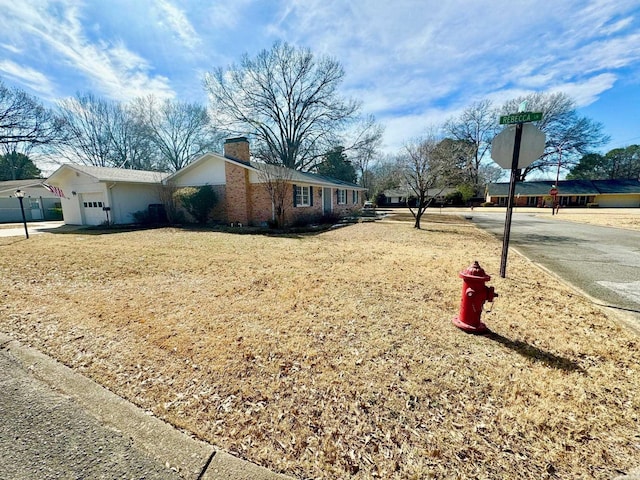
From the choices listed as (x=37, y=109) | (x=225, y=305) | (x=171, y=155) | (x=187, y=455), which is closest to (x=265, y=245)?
(x=225, y=305)

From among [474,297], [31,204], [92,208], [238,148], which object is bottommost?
[474,297]

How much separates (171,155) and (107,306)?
37594mm

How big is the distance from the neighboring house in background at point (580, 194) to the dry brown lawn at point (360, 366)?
157ft

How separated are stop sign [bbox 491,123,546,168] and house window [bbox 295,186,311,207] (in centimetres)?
1232

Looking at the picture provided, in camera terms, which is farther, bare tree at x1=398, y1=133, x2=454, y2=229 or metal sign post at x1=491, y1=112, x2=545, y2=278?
bare tree at x1=398, y1=133, x2=454, y2=229

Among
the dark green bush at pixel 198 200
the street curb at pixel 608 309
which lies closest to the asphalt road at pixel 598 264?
the street curb at pixel 608 309

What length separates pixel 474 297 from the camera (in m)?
3.13

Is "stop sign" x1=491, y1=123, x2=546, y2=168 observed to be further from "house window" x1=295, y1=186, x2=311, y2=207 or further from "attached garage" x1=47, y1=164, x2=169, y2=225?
"attached garage" x1=47, y1=164, x2=169, y2=225

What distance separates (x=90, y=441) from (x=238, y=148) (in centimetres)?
1546

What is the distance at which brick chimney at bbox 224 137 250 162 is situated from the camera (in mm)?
15386

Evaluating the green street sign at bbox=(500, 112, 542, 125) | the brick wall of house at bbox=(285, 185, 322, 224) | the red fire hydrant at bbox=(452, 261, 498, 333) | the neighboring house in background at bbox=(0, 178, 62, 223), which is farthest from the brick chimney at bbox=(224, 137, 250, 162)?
the neighboring house in background at bbox=(0, 178, 62, 223)

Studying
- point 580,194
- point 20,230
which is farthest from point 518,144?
point 580,194

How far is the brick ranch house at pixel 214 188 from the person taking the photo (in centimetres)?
1497

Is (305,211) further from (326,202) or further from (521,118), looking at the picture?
(521,118)
